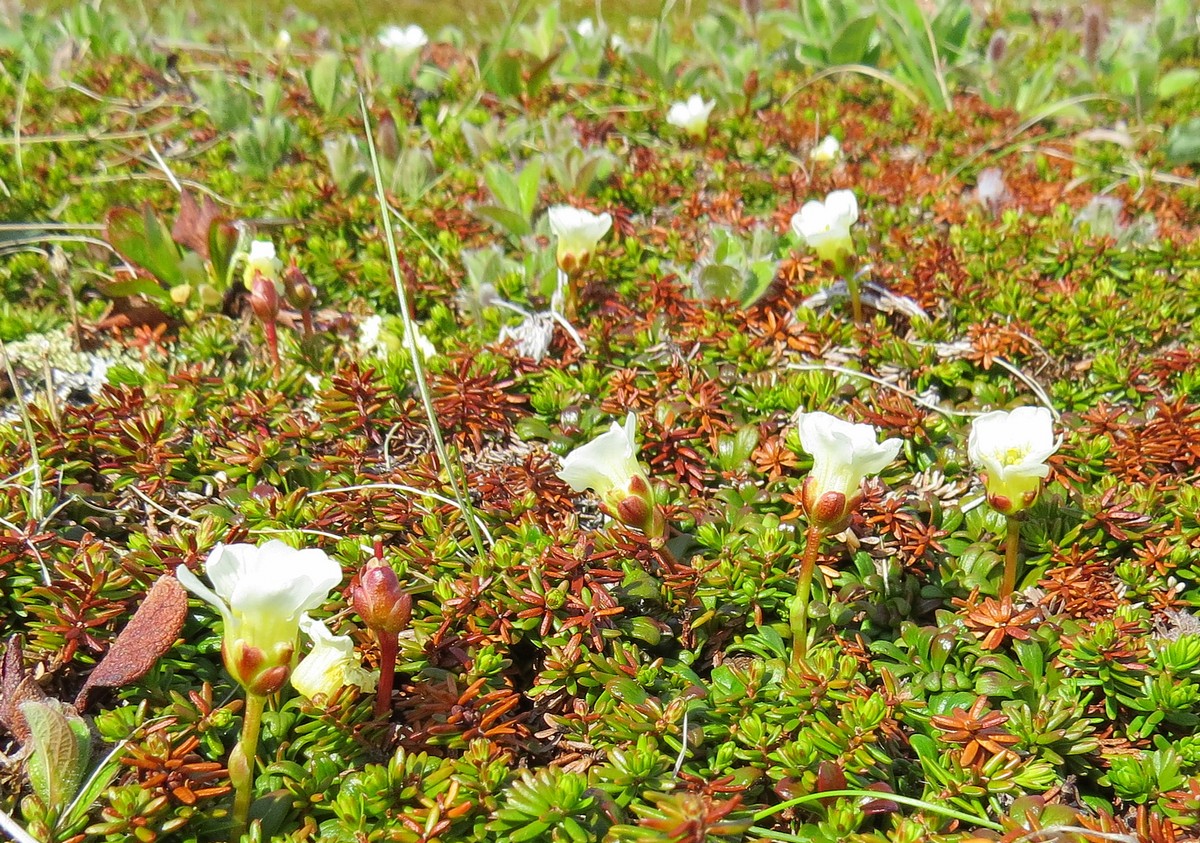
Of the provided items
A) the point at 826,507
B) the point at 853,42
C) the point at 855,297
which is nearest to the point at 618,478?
the point at 826,507

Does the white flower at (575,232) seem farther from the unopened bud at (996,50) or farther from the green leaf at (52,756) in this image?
the unopened bud at (996,50)

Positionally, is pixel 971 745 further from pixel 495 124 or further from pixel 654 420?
pixel 495 124

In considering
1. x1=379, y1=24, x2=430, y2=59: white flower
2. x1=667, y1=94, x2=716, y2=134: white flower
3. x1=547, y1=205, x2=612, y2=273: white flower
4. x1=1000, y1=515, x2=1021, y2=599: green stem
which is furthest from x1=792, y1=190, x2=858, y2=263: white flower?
x1=379, y1=24, x2=430, y2=59: white flower

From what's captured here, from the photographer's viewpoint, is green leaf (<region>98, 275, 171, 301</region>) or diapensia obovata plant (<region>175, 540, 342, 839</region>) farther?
green leaf (<region>98, 275, 171, 301</region>)

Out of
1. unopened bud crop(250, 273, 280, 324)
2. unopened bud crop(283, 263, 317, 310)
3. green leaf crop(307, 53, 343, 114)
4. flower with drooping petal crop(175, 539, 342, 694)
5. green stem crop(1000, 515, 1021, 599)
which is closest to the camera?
flower with drooping petal crop(175, 539, 342, 694)

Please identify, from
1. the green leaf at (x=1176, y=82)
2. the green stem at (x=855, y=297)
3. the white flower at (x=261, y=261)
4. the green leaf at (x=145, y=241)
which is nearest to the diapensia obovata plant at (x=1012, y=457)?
the green stem at (x=855, y=297)

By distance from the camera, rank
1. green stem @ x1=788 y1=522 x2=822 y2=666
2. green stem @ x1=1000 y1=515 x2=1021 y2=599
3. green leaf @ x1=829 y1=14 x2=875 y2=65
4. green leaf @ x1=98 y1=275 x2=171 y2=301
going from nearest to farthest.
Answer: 1. green stem @ x1=788 y1=522 x2=822 y2=666
2. green stem @ x1=1000 y1=515 x2=1021 y2=599
3. green leaf @ x1=98 y1=275 x2=171 y2=301
4. green leaf @ x1=829 y1=14 x2=875 y2=65

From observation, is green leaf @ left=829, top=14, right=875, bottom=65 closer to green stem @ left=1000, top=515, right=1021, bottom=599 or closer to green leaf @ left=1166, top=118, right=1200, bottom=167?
green leaf @ left=1166, top=118, right=1200, bottom=167
